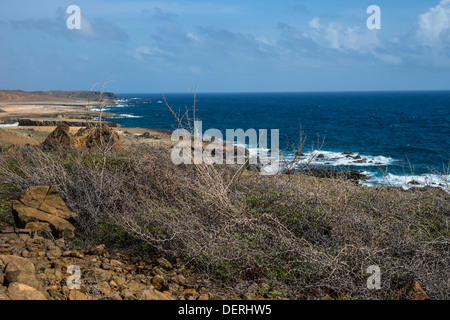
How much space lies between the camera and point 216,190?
4.86 metres

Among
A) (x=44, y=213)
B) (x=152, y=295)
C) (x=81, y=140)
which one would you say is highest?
(x=81, y=140)

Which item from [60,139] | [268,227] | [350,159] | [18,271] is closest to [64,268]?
[18,271]

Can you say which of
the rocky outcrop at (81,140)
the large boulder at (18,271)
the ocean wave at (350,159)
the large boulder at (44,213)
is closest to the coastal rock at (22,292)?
the large boulder at (18,271)

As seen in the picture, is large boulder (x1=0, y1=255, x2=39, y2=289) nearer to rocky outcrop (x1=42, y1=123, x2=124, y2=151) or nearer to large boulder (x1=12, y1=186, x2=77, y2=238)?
large boulder (x1=12, y1=186, x2=77, y2=238)

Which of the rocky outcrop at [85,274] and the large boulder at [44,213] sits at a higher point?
the large boulder at [44,213]

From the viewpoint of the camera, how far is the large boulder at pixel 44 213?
4.82 meters

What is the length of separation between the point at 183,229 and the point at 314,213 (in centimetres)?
191

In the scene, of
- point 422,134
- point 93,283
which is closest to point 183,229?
point 93,283

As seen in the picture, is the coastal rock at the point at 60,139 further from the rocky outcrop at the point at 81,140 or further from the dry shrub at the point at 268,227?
the dry shrub at the point at 268,227

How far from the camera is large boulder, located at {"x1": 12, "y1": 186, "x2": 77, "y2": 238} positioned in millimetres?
4820

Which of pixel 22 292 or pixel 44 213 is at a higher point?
pixel 44 213

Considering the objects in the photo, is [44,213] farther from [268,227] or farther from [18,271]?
[268,227]

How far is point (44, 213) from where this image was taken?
16.2 ft
